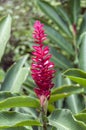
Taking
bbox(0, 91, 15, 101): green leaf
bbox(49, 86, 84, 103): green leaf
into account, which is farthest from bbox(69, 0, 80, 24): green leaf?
bbox(0, 91, 15, 101): green leaf

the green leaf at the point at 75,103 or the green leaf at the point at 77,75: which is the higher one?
the green leaf at the point at 77,75

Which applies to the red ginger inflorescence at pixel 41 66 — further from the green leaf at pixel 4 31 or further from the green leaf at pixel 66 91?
the green leaf at pixel 4 31

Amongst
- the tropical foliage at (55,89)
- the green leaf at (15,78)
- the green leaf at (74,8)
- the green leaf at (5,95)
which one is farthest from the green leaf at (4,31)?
the green leaf at (74,8)

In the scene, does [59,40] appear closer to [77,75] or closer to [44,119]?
[77,75]

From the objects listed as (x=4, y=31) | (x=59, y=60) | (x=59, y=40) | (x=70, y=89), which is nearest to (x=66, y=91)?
(x=70, y=89)

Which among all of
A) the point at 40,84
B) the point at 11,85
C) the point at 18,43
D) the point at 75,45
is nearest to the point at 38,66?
the point at 40,84

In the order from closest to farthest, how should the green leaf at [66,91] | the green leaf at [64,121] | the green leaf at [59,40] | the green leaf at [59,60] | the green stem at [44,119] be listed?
1. the green leaf at [64,121]
2. the green stem at [44,119]
3. the green leaf at [66,91]
4. the green leaf at [59,60]
5. the green leaf at [59,40]

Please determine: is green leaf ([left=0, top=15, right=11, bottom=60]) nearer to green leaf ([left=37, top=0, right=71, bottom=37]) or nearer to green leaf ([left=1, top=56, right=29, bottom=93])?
green leaf ([left=1, top=56, right=29, bottom=93])
